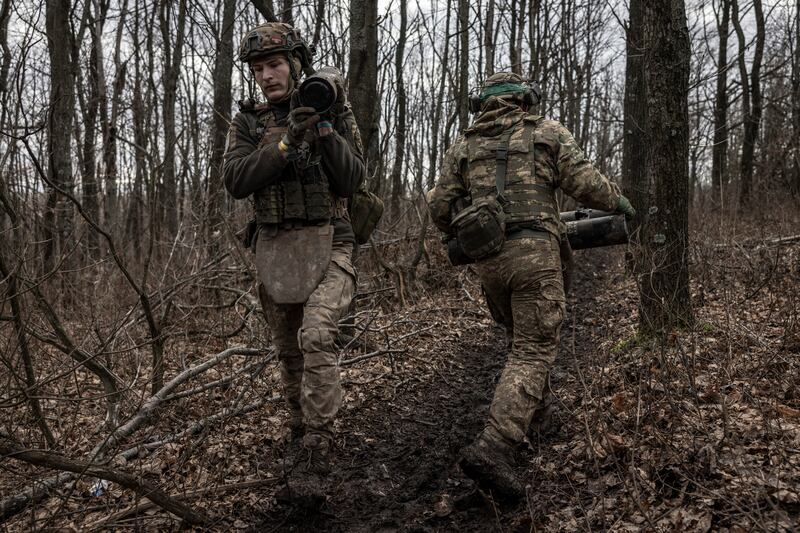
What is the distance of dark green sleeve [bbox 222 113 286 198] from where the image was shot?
3115 mm

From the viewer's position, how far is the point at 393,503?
308 cm

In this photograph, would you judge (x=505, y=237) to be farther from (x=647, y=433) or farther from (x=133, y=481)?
(x=133, y=481)

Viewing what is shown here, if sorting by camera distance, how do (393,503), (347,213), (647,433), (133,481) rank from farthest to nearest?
1. (347,213)
2. (647,433)
3. (393,503)
4. (133,481)

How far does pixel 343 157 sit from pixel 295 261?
25.1 inches

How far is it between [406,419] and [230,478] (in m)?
1.36

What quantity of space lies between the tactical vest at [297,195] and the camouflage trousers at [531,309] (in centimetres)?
104

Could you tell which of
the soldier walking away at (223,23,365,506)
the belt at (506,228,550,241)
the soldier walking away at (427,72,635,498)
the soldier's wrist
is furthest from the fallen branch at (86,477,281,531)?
the belt at (506,228,550,241)

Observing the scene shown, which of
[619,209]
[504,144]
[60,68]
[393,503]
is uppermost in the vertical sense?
[60,68]

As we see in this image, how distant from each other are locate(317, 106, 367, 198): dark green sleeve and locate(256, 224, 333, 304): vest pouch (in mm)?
252

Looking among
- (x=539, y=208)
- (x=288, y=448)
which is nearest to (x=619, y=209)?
(x=539, y=208)

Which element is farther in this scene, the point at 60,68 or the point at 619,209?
the point at 60,68

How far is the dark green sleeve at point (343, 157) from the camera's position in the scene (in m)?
3.14

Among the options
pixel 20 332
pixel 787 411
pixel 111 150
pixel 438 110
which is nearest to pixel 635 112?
pixel 438 110

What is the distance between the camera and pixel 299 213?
3.26 meters
